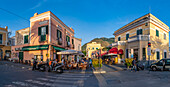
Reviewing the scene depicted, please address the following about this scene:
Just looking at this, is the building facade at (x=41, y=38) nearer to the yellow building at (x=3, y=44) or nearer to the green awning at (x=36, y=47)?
the green awning at (x=36, y=47)

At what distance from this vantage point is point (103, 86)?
6.14 meters

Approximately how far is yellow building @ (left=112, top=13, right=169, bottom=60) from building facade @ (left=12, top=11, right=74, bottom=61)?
45.2 feet

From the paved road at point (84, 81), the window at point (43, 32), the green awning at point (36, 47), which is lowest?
the paved road at point (84, 81)

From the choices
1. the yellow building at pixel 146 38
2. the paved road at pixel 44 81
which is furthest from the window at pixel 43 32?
the yellow building at pixel 146 38

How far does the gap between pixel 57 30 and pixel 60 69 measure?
32.4ft

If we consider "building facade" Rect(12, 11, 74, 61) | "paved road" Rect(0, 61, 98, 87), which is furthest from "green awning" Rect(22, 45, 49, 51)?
"paved road" Rect(0, 61, 98, 87)

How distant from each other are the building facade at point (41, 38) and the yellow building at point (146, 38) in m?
13.8

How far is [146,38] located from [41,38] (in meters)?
18.1

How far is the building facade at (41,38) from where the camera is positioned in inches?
683

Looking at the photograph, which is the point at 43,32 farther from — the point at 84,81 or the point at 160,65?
the point at 160,65

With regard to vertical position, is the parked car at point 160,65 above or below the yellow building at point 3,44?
below

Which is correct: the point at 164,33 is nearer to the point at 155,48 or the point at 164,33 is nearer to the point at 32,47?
the point at 155,48

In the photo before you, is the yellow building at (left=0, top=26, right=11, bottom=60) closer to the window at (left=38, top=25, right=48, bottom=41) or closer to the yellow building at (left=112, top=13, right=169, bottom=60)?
the window at (left=38, top=25, right=48, bottom=41)

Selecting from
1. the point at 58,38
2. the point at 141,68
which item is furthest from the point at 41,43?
the point at 141,68
